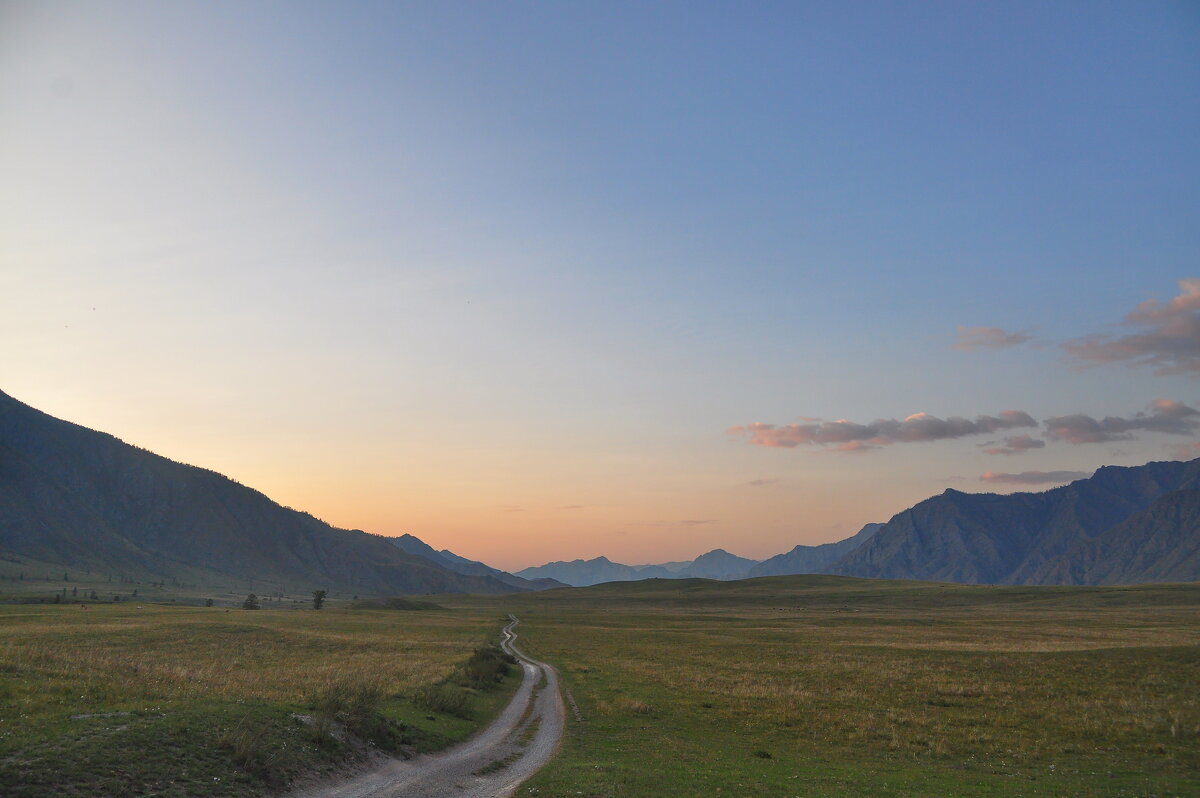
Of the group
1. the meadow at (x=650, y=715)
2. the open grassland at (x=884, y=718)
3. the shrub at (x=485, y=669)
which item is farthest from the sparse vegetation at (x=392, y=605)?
the shrub at (x=485, y=669)

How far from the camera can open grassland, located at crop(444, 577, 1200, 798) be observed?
23.4 meters

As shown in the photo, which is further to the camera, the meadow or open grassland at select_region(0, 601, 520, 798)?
the meadow

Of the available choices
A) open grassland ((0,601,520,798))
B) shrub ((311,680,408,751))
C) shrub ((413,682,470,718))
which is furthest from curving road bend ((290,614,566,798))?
shrub ((413,682,470,718))

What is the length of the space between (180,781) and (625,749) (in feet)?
52.7

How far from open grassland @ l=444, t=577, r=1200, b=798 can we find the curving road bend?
113 centimetres

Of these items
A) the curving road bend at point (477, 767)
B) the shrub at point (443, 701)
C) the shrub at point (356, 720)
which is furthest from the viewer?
the shrub at point (443, 701)

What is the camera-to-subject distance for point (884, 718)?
116 ft

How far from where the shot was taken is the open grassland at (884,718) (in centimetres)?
2339

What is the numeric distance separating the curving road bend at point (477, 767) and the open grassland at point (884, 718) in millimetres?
1127

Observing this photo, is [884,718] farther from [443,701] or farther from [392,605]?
[392,605]

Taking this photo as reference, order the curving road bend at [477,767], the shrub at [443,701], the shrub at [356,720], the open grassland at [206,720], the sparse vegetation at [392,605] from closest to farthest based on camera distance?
the open grassland at [206,720] < the curving road bend at [477,767] < the shrub at [356,720] < the shrub at [443,701] < the sparse vegetation at [392,605]

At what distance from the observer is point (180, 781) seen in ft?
57.1

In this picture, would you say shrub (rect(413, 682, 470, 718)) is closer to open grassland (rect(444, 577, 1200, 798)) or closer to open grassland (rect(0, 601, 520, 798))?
open grassland (rect(0, 601, 520, 798))

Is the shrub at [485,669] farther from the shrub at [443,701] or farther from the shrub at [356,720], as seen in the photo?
the shrub at [356,720]
